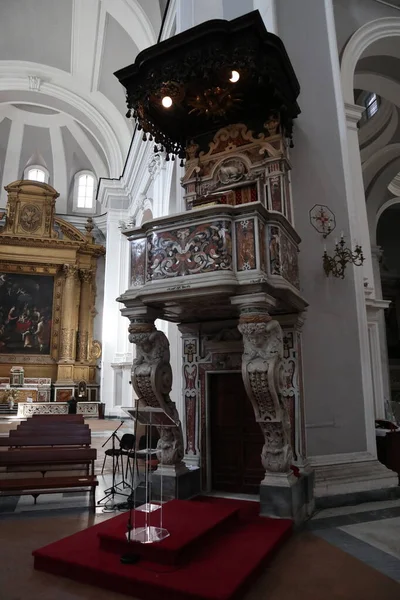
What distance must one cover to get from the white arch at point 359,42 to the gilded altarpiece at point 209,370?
186 inches

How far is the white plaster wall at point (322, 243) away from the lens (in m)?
5.74

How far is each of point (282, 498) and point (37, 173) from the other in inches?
734

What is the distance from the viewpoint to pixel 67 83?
17.9 m

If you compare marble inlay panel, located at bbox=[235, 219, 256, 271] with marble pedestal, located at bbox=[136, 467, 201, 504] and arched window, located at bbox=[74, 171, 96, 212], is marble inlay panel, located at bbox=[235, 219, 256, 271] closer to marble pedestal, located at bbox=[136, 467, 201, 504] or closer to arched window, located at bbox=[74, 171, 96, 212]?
marble pedestal, located at bbox=[136, 467, 201, 504]

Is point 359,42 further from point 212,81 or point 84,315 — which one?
point 84,315

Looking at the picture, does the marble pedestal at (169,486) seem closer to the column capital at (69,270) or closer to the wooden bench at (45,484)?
the wooden bench at (45,484)

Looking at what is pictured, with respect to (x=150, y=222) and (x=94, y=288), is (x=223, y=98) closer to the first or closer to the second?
(x=150, y=222)

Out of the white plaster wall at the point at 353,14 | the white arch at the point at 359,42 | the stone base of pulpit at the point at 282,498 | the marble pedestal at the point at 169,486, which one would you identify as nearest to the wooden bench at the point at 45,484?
the marble pedestal at the point at 169,486

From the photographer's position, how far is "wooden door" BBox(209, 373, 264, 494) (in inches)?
224

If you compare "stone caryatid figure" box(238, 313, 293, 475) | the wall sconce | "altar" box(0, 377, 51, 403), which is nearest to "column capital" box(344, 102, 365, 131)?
the wall sconce

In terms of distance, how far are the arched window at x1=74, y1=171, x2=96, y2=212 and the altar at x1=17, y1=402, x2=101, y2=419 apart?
890cm

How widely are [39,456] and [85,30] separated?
1551 cm

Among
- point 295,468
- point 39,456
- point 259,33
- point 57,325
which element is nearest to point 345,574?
point 295,468

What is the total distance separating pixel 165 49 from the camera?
5.44 metres
